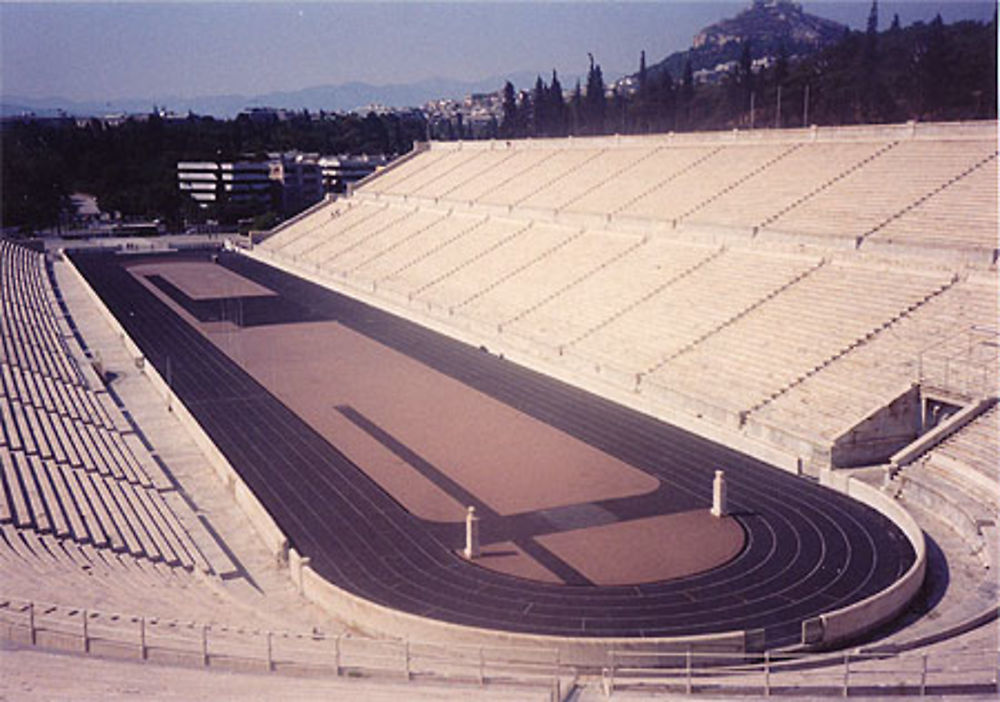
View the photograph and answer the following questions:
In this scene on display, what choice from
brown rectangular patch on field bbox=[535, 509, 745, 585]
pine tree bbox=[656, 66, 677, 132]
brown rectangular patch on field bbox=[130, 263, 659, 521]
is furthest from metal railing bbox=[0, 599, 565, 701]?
pine tree bbox=[656, 66, 677, 132]

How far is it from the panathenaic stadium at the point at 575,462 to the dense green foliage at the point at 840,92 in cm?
2436

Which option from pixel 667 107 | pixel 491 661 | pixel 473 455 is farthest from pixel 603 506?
pixel 667 107

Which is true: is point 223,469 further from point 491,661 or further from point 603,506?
point 491,661

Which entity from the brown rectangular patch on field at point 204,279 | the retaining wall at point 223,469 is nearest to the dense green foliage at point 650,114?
the brown rectangular patch on field at point 204,279

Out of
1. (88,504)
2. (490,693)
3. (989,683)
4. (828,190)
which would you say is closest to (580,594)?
(490,693)

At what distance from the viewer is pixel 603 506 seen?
16.5 metres

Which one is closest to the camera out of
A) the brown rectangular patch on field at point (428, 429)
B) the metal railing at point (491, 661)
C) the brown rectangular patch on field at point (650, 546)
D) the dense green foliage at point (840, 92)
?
the metal railing at point (491, 661)

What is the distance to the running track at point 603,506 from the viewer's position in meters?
12.5

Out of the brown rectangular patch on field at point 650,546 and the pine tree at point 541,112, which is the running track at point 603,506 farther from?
the pine tree at point 541,112

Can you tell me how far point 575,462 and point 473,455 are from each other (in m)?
2.28

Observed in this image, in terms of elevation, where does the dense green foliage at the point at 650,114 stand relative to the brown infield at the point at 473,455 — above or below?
above

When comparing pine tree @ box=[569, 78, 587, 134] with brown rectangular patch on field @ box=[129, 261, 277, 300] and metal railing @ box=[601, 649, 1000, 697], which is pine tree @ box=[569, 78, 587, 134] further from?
metal railing @ box=[601, 649, 1000, 697]

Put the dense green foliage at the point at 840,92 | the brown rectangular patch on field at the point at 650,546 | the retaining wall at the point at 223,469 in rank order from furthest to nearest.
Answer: the dense green foliage at the point at 840,92 → the retaining wall at the point at 223,469 → the brown rectangular patch on field at the point at 650,546

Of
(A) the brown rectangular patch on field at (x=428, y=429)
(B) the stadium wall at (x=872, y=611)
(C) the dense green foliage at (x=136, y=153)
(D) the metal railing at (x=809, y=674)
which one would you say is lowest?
(A) the brown rectangular patch on field at (x=428, y=429)
